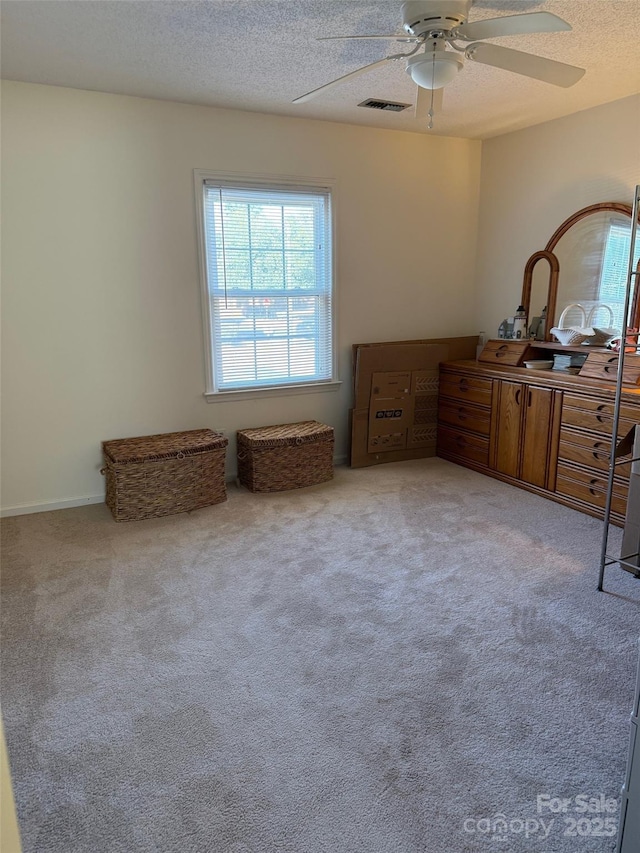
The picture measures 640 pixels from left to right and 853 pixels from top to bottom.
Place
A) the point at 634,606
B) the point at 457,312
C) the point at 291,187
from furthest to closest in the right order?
1. the point at 457,312
2. the point at 291,187
3. the point at 634,606

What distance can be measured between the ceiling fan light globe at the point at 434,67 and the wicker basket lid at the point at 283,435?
2355 millimetres

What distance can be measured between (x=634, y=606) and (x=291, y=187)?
3.43 meters

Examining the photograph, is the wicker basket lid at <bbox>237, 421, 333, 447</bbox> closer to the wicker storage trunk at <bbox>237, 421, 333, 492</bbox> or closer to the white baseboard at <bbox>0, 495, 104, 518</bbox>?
the wicker storage trunk at <bbox>237, 421, 333, 492</bbox>

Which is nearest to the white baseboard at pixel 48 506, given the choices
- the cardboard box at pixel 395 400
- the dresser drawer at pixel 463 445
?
the cardboard box at pixel 395 400

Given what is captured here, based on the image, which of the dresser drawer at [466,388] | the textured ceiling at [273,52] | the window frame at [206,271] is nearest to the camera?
the textured ceiling at [273,52]

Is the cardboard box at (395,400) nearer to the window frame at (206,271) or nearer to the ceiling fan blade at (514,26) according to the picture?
the window frame at (206,271)

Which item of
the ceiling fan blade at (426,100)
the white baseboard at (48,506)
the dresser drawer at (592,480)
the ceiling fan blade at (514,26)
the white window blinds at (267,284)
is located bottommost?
the white baseboard at (48,506)

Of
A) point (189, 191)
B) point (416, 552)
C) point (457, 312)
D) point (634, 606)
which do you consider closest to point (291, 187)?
point (189, 191)

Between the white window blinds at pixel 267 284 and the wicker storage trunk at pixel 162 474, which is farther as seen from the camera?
the white window blinds at pixel 267 284

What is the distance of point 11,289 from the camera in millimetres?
3506

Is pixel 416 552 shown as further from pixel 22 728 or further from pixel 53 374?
pixel 53 374

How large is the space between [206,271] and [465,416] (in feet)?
7.45

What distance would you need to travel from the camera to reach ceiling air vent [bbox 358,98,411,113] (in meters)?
3.74

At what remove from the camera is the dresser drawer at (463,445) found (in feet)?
14.6
